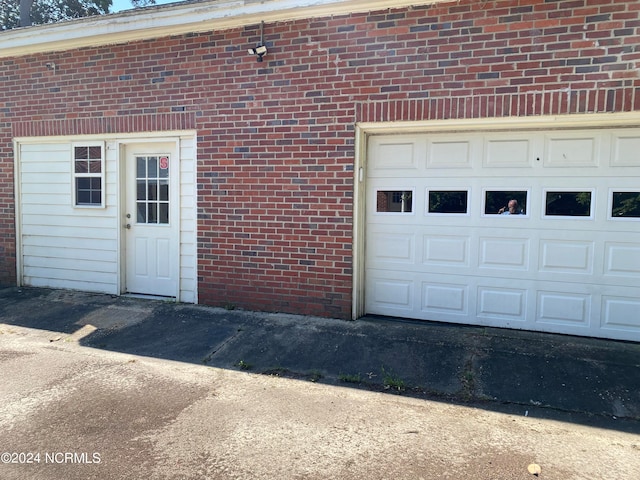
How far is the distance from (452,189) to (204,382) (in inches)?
133

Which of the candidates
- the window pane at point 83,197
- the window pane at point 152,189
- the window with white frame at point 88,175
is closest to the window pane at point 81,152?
the window with white frame at point 88,175

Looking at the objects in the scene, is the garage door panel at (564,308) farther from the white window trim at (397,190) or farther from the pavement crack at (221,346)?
the pavement crack at (221,346)

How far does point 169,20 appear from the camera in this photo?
5895mm

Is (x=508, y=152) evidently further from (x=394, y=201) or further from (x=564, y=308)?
(x=564, y=308)

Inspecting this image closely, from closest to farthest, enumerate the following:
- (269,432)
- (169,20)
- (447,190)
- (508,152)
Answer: (269,432) → (508,152) → (447,190) → (169,20)

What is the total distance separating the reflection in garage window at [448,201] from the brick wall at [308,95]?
90 cm

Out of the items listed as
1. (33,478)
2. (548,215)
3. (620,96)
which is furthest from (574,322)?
(33,478)

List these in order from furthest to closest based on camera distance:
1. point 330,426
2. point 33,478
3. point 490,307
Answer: point 490,307
point 330,426
point 33,478

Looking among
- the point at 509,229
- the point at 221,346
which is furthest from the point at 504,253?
the point at 221,346

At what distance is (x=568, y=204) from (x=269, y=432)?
3.88 metres

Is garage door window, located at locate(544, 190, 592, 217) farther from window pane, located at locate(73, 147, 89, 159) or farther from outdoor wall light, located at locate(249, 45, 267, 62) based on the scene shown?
window pane, located at locate(73, 147, 89, 159)

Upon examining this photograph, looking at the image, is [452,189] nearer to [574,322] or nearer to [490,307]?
[490,307]

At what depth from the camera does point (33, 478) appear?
2.69m

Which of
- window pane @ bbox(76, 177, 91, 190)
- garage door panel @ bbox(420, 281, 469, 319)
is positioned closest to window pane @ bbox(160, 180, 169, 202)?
window pane @ bbox(76, 177, 91, 190)
